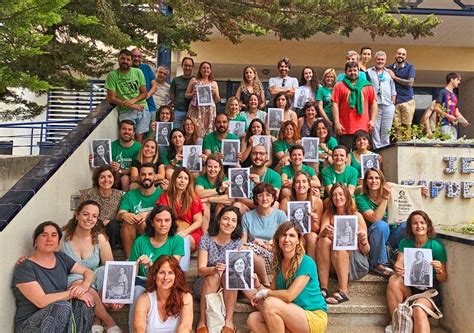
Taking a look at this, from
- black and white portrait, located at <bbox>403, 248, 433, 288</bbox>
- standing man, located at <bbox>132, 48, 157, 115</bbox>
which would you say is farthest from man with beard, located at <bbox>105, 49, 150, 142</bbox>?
black and white portrait, located at <bbox>403, 248, 433, 288</bbox>

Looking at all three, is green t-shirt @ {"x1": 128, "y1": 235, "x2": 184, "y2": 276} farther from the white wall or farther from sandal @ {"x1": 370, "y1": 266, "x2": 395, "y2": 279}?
sandal @ {"x1": 370, "y1": 266, "x2": 395, "y2": 279}

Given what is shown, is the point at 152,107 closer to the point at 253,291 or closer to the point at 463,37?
the point at 253,291

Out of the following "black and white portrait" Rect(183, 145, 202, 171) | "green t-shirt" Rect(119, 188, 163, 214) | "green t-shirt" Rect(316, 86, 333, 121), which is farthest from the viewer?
"green t-shirt" Rect(316, 86, 333, 121)

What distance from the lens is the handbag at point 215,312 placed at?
14.8 ft

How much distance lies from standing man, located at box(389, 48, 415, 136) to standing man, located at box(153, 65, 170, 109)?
13.3ft

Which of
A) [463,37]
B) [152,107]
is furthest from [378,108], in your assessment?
[463,37]

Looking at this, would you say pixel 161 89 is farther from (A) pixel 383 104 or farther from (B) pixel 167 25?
(A) pixel 383 104

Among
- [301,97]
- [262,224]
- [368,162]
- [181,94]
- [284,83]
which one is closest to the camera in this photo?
[262,224]

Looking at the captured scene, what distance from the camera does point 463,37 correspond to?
1372 centimetres

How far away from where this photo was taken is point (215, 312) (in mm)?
4523

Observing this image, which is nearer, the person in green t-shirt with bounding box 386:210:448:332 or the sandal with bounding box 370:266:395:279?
the person in green t-shirt with bounding box 386:210:448:332

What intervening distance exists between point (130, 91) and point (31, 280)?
14.1 ft

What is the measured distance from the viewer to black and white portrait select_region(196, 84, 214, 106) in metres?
8.07

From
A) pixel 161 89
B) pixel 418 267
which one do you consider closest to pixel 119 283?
pixel 418 267
